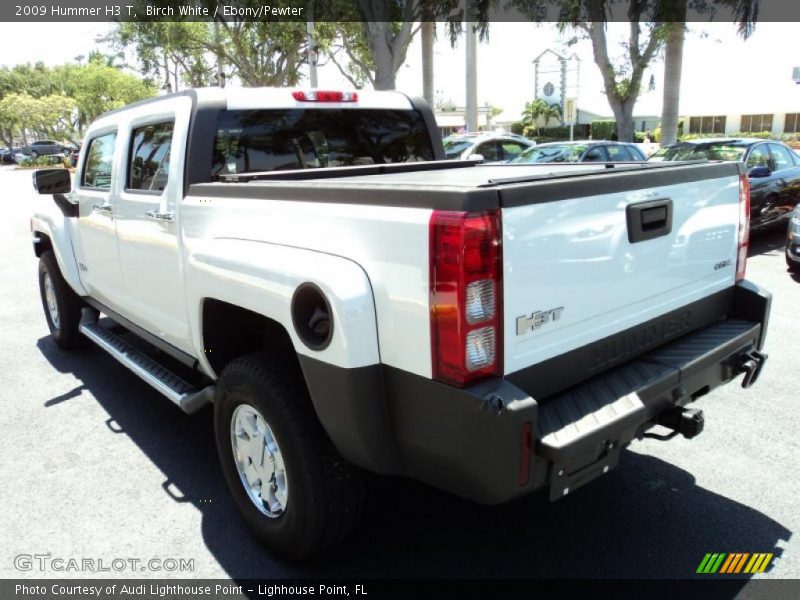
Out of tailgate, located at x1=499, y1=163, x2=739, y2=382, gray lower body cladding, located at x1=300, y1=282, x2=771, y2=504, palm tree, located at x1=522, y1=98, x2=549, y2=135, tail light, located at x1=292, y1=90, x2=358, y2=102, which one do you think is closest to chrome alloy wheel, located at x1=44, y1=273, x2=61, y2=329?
tail light, located at x1=292, y1=90, x2=358, y2=102

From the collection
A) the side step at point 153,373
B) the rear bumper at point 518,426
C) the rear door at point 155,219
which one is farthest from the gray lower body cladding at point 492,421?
the rear door at point 155,219

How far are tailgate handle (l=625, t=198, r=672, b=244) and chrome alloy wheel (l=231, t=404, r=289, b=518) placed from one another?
165 centimetres

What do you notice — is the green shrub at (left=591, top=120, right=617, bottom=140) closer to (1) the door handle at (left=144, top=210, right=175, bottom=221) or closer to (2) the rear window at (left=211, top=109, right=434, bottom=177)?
(2) the rear window at (left=211, top=109, right=434, bottom=177)

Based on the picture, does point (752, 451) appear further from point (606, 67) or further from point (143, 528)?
point (606, 67)

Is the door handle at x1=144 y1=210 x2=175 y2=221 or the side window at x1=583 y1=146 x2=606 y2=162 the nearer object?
the door handle at x1=144 y1=210 x2=175 y2=221

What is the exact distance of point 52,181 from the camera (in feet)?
15.6

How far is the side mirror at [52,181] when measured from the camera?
15.4 feet

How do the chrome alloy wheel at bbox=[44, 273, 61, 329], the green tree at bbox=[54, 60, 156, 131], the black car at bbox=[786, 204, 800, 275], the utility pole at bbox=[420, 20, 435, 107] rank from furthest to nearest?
the green tree at bbox=[54, 60, 156, 131]
the utility pole at bbox=[420, 20, 435, 107]
the black car at bbox=[786, 204, 800, 275]
the chrome alloy wheel at bbox=[44, 273, 61, 329]

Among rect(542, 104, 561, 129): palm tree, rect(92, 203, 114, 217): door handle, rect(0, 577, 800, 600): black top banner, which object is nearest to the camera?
rect(0, 577, 800, 600): black top banner

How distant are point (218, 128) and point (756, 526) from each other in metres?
3.33

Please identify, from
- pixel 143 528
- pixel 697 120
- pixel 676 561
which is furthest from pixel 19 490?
pixel 697 120

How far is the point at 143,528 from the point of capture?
10.5 ft

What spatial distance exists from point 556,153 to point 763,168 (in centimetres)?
357

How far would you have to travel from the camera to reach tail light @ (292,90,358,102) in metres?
3.93
